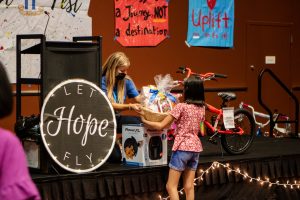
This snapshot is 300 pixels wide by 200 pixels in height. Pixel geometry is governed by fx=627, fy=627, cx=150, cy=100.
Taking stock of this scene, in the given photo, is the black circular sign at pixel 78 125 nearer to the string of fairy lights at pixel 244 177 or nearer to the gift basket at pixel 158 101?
the gift basket at pixel 158 101

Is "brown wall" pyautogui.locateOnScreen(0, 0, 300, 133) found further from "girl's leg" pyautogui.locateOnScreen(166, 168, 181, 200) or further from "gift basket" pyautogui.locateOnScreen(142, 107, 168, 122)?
"girl's leg" pyautogui.locateOnScreen(166, 168, 181, 200)

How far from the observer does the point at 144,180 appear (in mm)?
5445

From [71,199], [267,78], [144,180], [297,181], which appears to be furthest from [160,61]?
[71,199]

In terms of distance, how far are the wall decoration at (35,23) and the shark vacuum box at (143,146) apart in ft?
6.05

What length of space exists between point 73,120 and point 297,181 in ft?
8.99

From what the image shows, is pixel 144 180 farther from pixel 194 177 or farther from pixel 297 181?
pixel 297 181

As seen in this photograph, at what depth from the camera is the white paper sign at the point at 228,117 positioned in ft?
20.4

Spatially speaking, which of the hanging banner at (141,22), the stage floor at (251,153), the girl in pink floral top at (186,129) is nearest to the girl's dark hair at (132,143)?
the stage floor at (251,153)

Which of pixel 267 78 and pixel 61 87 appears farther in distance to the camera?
pixel 267 78

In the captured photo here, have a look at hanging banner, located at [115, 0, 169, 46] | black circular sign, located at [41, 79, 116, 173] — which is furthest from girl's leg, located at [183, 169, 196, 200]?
hanging banner, located at [115, 0, 169, 46]

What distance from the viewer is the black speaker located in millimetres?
5090

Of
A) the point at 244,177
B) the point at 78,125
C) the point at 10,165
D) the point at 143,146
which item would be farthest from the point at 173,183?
the point at 10,165

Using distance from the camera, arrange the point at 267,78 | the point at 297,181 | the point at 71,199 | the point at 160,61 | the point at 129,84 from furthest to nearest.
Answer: the point at 267,78, the point at 160,61, the point at 297,181, the point at 129,84, the point at 71,199

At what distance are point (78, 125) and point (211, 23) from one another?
13.5ft
